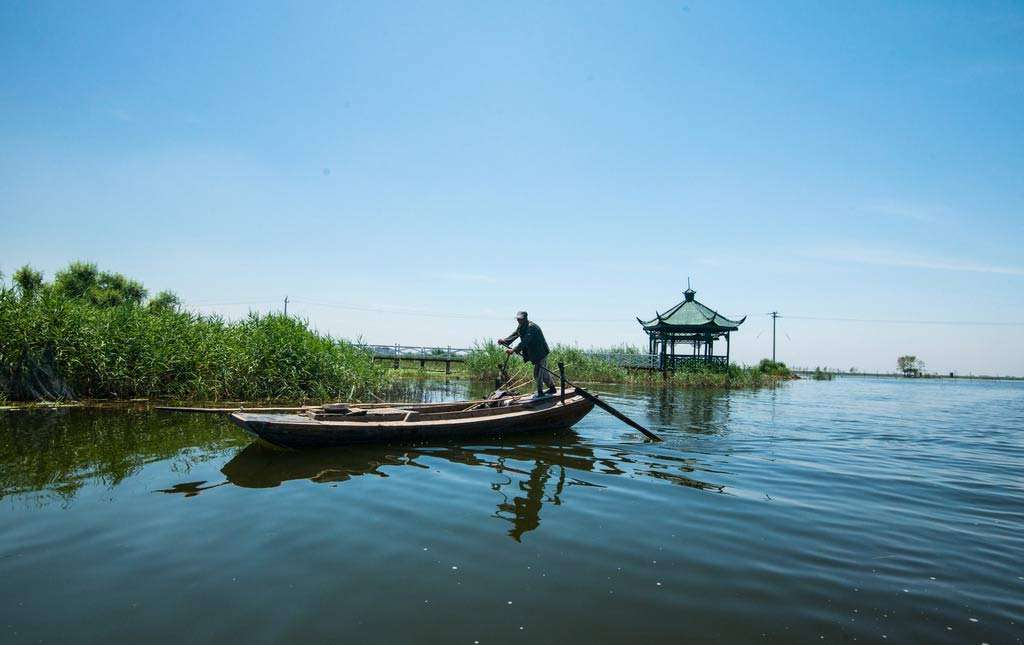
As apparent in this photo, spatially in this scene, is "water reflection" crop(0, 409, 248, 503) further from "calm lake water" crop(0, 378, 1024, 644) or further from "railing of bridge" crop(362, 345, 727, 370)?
"railing of bridge" crop(362, 345, 727, 370)

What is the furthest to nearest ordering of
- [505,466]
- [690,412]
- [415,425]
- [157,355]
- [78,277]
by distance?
[78,277], [690,412], [157,355], [415,425], [505,466]

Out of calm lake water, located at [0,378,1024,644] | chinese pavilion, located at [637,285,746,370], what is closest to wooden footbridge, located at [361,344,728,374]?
chinese pavilion, located at [637,285,746,370]

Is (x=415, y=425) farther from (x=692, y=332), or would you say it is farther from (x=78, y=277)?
(x=78, y=277)

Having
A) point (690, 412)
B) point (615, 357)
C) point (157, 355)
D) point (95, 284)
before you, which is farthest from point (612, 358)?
point (95, 284)

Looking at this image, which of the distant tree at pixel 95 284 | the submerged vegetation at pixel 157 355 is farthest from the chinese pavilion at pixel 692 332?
the distant tree at pixel 95 284

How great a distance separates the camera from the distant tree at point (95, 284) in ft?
110

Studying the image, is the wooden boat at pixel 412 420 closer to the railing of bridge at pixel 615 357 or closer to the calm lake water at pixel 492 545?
the calm lake water at pixel 492 545

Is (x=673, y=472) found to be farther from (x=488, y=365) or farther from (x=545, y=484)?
(x=488, y=365)

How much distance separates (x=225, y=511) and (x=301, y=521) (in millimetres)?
857

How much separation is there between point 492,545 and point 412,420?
4721mm

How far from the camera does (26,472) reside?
666cm

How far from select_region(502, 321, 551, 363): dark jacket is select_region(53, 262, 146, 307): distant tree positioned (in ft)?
102

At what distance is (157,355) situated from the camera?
530 inches

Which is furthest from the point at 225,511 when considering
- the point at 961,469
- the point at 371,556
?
the point at 961,469
